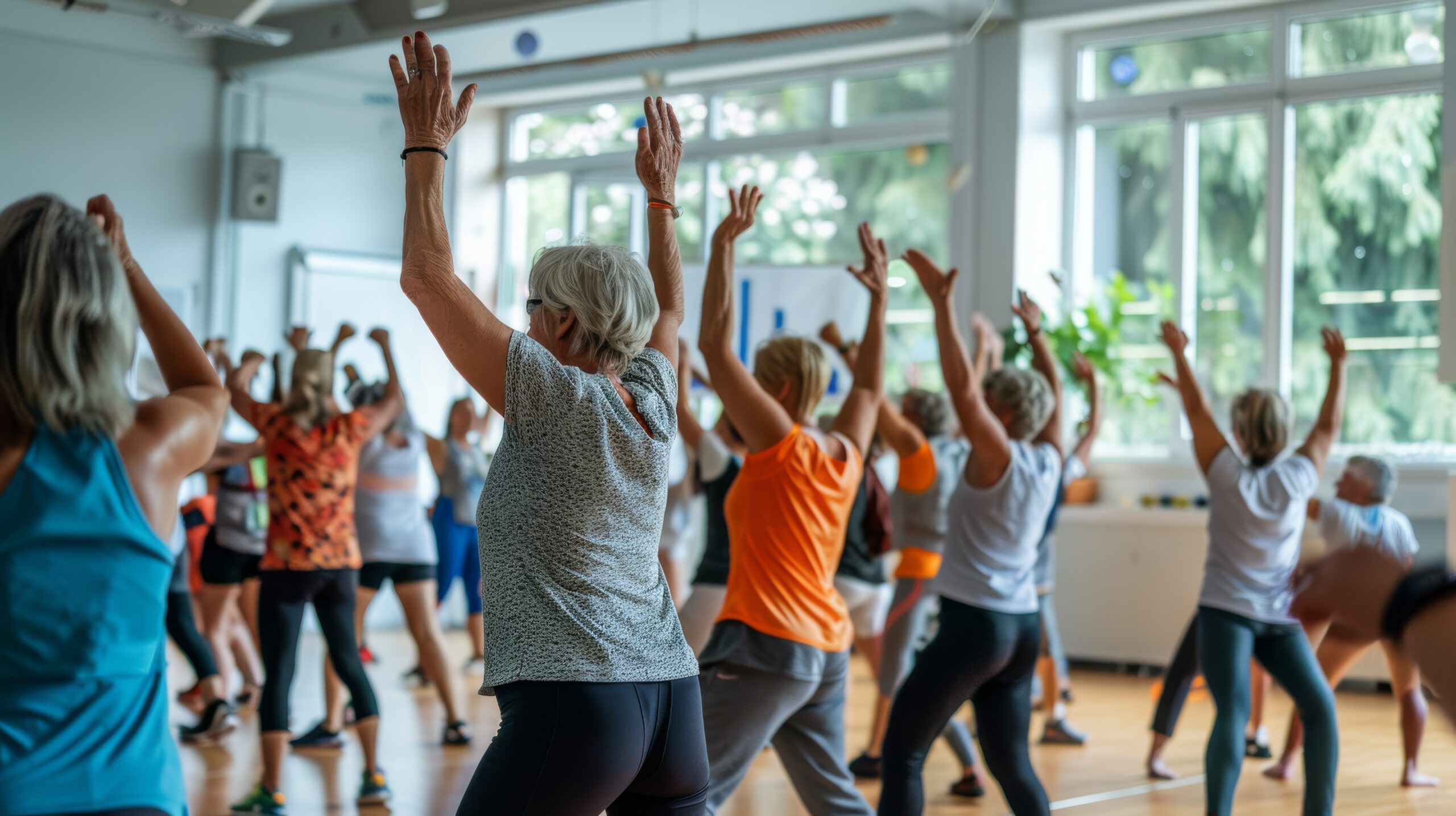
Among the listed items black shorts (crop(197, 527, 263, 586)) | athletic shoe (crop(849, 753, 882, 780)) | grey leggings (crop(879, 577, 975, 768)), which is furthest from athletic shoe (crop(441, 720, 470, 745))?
grey leggings (crop(879, 577, 975, 768))

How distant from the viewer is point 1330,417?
4305mm

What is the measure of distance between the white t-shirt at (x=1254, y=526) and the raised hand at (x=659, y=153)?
2.48m

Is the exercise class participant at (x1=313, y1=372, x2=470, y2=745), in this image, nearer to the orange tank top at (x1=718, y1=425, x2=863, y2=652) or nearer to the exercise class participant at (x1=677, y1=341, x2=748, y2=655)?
the exercise class participant at (x1=677, y1=341, x2=748, y2=655)

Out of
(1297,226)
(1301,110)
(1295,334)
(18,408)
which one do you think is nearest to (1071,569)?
(1295,334)

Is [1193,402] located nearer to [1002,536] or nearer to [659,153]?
[1002,536]

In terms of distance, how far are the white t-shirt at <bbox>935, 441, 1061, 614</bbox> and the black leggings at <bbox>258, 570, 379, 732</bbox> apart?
2110 mm

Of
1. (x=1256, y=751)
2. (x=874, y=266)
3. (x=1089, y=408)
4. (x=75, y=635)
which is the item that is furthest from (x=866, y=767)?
(x=75, y=635)

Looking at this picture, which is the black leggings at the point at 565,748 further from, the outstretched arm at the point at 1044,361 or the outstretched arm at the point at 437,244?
the outstretched arm at the point at 1044,361

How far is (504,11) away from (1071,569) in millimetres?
5086

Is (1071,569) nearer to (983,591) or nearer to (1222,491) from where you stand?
(1222,491)

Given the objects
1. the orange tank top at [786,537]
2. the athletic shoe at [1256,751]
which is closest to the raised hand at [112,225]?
the orange tank top at [786,537]

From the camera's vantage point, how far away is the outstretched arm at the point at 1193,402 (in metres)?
4.05

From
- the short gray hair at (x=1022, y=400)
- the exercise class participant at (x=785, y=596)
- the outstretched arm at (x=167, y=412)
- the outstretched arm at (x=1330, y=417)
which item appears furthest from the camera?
the outstretched arm at (x=1330, y=417)

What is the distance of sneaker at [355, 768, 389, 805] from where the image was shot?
4.65 m
